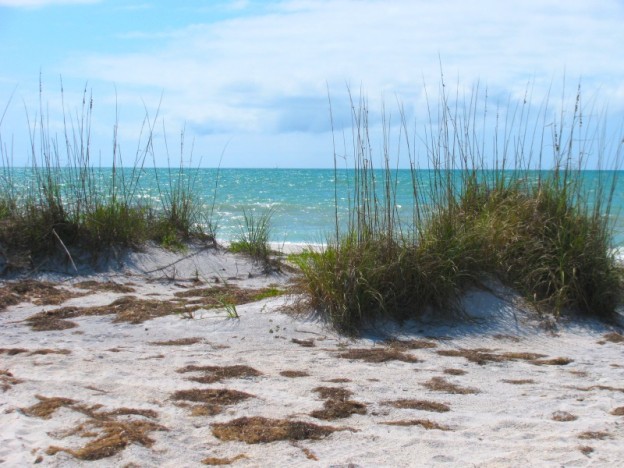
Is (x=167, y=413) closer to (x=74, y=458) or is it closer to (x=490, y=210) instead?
(x=74, y=458)

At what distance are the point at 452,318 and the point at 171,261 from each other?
2789 millimetres

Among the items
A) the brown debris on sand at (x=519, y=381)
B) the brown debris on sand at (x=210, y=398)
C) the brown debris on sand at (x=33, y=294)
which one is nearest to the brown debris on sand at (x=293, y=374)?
the brown debris on sand at (x=210, y=398)

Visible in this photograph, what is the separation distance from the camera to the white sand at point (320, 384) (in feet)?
7.95

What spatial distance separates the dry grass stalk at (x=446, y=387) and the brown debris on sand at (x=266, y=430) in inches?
29.8

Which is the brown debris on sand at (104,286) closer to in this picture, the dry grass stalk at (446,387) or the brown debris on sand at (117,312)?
the brown debris on sand at (117,312)

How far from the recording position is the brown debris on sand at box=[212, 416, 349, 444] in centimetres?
255

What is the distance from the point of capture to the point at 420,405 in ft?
9.70

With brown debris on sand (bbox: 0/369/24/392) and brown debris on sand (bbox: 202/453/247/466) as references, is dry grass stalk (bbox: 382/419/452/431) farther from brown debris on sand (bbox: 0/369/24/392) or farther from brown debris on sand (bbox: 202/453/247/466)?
brown debris on sand (bbox: 0/369/24/392)

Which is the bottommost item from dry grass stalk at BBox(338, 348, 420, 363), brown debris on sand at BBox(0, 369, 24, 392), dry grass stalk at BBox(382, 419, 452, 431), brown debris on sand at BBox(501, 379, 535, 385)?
brown debris on sand at BBox(501, 379, 535, 385)

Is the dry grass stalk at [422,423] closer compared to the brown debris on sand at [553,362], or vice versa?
the dry grass stalk at [422,423]

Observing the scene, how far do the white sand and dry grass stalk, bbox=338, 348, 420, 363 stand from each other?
6 cm

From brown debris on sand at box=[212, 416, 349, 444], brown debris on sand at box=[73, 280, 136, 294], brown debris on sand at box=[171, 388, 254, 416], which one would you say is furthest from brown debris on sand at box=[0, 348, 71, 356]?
brown debris on sand at box=[73, 280, 136, 294]

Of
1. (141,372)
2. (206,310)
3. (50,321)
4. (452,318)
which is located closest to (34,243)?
(50,321)

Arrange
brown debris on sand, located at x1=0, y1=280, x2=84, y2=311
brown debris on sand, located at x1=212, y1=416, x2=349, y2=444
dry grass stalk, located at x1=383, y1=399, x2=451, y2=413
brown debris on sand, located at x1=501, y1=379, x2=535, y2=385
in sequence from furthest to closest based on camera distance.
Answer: brown debris on sand, located at x1=0, y1=280, x2=84, y2=311, brown debris on sand, located at x1=501, y1=379, x2=535, y2=385, dry grass stalk, located at x1=383, y1=399, x2=451, y2=413, brown debris on sand, located at x1=212, y1=416, x2=349, y2=444
